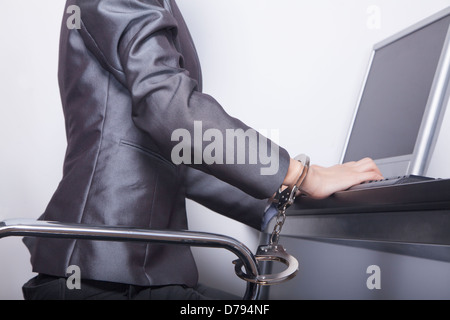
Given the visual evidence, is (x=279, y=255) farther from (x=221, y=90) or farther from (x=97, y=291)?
(x=221, y=90)

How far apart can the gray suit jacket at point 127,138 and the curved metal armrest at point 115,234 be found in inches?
7.7

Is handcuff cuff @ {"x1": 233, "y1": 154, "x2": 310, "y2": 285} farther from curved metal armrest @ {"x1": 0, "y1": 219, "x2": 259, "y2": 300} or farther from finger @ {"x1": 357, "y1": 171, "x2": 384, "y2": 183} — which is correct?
finger @ {"x1": 357, "y1": 171, "x2": 384, "y2": 183}

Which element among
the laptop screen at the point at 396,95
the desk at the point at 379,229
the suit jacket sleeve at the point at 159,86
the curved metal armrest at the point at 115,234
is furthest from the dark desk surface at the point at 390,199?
the laptop screen at the point at 396,95

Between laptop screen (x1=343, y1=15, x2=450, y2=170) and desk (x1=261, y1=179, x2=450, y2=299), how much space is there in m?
0.31

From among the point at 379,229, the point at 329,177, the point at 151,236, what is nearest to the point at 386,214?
the point at 379,229

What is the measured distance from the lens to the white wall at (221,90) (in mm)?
1781

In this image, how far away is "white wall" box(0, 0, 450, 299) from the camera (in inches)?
70.1

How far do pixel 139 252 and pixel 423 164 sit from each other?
71 cm

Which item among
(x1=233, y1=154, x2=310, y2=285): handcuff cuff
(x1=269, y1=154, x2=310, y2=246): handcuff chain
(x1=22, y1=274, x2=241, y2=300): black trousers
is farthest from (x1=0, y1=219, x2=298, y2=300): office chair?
(x1=22, y1=274, x2=241, y2=300): black trousers

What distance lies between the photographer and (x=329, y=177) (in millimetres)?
1013

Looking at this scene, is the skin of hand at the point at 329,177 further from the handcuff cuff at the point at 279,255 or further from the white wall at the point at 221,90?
the white wall at the point at 221,90

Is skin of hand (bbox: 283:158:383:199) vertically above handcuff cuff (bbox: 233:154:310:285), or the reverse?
skin of hand (bbox: 283:158:383:199)

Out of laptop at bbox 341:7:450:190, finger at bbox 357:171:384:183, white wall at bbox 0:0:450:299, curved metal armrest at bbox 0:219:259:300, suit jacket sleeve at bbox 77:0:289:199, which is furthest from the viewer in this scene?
white wall at bbox 0:0:450:299

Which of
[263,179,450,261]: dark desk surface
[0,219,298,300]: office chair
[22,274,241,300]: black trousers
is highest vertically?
[263,179,450,261]: dark desk surface
